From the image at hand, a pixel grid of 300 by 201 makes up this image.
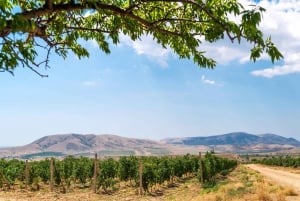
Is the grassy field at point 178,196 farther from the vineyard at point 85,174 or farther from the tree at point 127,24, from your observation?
the tree at point 127,24

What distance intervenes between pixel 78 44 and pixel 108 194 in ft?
52.4

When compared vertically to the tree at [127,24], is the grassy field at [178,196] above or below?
below

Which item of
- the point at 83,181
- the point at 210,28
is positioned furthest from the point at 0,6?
the point at 83,181

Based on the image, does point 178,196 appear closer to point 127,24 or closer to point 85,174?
point 85,174

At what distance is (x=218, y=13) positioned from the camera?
239 inches

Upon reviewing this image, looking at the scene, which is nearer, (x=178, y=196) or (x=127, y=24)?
(x=127, y=24)

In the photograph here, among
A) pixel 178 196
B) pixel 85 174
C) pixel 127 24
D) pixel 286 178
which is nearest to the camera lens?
pixel 127 24

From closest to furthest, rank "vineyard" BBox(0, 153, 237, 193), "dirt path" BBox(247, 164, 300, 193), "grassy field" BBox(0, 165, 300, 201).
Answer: "grassy field" BBox(0, 165, 300, 201) → "vineyard" BBox(0, 153, 237, 193) → "dirt path" BBox(247, 164, 300, 193)

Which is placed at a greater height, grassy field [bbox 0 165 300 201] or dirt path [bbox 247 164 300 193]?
grassy field [bbox 0 165 300 201]

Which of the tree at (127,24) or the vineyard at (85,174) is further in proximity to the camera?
the vineyard at (85,174)

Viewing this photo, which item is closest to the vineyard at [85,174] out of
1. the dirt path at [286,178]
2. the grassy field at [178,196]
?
the grassy field at [178,196]

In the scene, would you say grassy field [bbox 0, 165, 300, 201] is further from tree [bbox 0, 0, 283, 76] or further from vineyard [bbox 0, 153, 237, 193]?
tree [bbox 0, 0, 283, 76]

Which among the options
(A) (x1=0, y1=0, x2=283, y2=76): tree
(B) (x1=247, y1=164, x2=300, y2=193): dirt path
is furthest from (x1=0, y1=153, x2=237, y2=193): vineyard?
(A) (x1=0, y1=0, x2=283, y2=76): tree

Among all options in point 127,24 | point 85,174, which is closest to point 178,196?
point 85,174
